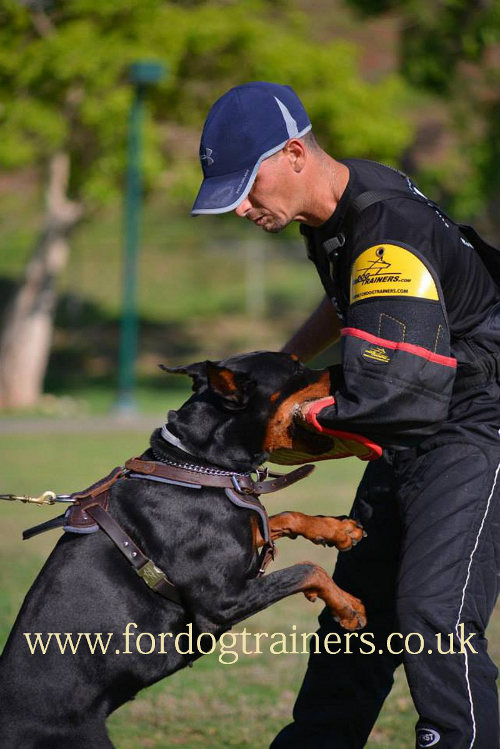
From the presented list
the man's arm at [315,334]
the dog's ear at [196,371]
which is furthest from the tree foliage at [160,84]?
the dog's ear at [196,371]

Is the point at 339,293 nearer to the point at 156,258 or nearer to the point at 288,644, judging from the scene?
the point at 288,644

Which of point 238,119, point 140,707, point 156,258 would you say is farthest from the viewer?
point 156,258

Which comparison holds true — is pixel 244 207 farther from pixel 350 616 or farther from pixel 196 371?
pixel 350 616

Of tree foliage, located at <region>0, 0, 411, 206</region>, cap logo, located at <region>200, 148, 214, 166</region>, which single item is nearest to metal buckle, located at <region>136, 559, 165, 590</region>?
cap logo, located at <region>200, 148, 214, 166</region>

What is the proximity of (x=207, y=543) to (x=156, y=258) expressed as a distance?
82.8ft

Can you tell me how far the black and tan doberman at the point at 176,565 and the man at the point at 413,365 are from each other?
0.29 metres

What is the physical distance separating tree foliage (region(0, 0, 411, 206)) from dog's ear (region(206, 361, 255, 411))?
1501 cm

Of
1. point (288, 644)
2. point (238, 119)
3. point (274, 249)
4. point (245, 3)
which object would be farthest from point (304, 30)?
point (238, 119)

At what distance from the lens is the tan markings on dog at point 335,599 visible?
11.2 feet

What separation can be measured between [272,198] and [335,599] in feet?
4.34

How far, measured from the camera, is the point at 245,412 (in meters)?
3.46

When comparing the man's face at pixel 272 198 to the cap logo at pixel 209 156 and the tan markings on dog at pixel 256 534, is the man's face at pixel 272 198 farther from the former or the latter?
the tan markings on dog at pixel 256 534

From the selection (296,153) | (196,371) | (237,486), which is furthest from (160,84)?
(237,486)

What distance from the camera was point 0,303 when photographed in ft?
84.5
